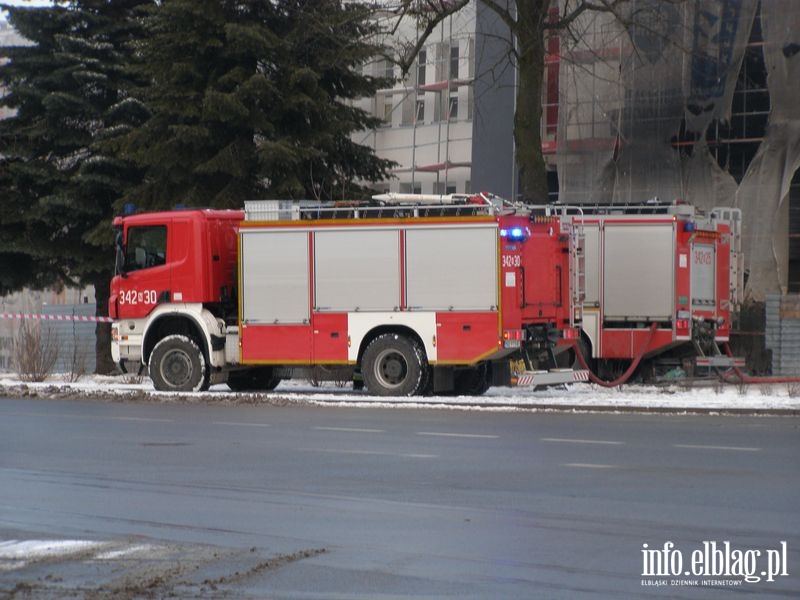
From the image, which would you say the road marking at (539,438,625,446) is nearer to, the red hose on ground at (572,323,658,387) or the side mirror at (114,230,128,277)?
the red hose on ground at (572,323,658,387)

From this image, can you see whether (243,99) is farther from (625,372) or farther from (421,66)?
(421,66)

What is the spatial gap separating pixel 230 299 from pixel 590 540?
56.9 feet

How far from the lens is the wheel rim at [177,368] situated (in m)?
25.7

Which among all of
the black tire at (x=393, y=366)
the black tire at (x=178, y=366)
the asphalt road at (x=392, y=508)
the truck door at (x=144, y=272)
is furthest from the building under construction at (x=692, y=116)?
the asphalt road at (x=392, y=508)

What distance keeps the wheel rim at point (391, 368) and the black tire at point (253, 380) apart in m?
3.21

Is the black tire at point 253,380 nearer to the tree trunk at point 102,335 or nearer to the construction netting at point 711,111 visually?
the tree trunk at point 102,335

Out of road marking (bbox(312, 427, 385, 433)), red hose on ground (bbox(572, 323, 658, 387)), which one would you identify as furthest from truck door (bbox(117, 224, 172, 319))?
road marking (bbox(312, 427, 385, 433))

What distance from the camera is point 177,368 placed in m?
25.8

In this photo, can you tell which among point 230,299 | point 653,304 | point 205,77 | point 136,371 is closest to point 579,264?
point 653,304

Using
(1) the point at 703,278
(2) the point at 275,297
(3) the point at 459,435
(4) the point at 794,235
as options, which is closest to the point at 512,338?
(2) the point at 275,297

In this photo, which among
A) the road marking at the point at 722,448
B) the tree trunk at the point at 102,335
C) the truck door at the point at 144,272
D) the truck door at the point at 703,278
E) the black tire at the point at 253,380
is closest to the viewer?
the road marking at the point at 722,448

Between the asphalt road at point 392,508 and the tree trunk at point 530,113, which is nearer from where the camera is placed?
the asphalt road at point 392,508

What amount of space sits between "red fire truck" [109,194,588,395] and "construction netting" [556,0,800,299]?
511 inches

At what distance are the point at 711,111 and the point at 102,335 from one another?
16.2 meters
